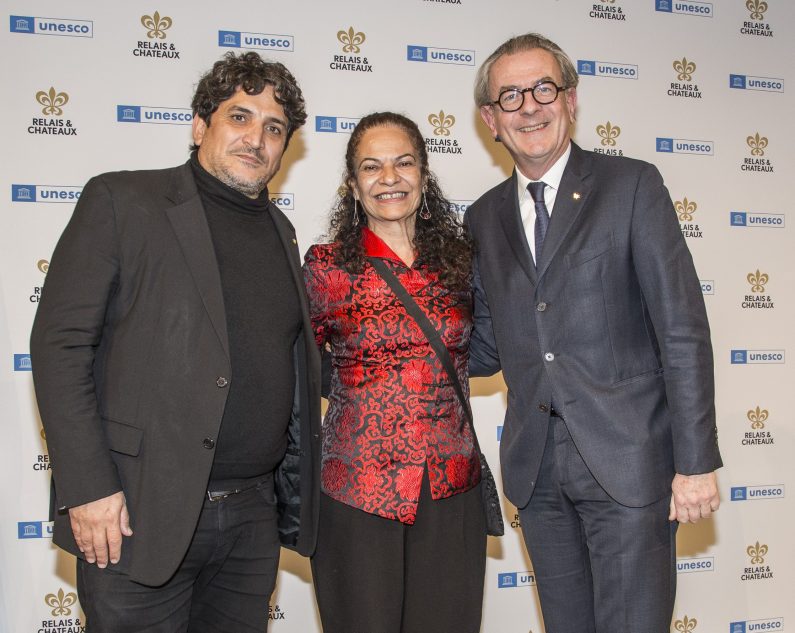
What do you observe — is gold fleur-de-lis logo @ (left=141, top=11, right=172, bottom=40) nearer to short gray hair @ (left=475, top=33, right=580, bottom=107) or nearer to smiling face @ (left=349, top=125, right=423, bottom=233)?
smiling face @ (left=349, top=125, right=423, bottom=233)

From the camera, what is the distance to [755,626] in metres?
4.02

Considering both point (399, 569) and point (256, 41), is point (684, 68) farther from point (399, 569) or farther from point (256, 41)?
point (399, 569)

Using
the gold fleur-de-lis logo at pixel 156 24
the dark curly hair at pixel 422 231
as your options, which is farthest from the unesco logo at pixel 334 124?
the dark curly hair at pixel 422 231

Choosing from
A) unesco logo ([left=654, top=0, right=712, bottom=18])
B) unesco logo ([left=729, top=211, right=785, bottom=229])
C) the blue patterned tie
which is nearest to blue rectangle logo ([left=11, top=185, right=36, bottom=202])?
the blue patterned tie

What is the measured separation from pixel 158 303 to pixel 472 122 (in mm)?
2367

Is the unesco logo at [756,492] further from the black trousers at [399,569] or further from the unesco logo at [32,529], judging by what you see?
the unesco logo at [32,529]

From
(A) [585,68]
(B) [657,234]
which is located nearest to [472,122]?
(A) [585,68]

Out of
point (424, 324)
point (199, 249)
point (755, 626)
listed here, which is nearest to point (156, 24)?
point (199, 249)

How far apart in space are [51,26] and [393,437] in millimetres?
2587

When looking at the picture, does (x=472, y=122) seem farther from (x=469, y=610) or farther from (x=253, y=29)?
(x=469, y=610)

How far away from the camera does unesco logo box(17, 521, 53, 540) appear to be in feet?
10.6

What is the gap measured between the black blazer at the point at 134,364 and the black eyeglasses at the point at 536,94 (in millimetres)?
1076

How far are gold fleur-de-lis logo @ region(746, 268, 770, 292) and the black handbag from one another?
249 centimetres

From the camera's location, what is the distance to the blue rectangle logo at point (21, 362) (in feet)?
10.6
